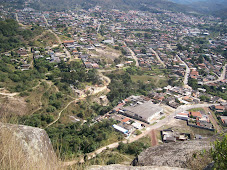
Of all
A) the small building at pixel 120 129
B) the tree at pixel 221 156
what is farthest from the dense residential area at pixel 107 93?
the tree at pixel 221 156

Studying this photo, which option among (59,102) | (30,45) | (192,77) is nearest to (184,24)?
(192,77)

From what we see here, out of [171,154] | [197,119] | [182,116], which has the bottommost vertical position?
[197,119]

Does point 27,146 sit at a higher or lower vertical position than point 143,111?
higher

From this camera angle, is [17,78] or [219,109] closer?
[17,78]

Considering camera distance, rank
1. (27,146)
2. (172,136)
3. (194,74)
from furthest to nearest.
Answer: (194,74) < (172,136) < (27,146)

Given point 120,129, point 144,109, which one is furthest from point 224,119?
point 120,129

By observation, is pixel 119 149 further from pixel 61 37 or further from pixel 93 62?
pixel 61 37

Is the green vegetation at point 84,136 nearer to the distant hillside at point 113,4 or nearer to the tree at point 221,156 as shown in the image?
the tree at point 221,156

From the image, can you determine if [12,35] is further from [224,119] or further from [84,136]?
[224,119]

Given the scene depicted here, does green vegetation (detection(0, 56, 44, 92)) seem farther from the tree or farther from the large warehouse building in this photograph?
the tree

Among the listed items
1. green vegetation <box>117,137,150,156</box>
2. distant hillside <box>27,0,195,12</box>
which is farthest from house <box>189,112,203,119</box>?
distant hillside <box>27,0,195,12</box>
